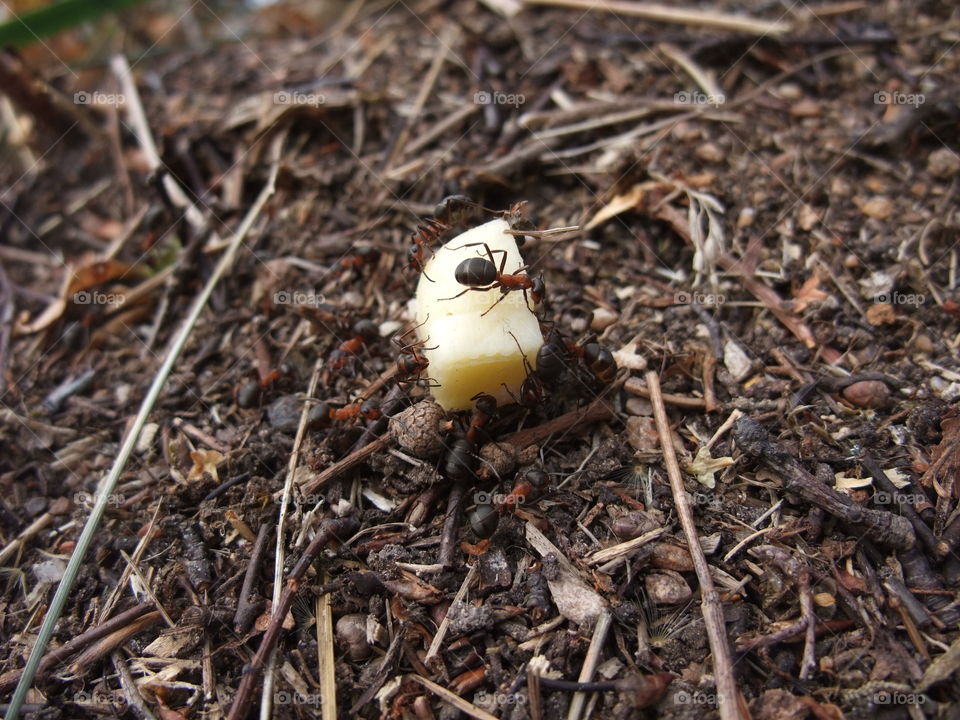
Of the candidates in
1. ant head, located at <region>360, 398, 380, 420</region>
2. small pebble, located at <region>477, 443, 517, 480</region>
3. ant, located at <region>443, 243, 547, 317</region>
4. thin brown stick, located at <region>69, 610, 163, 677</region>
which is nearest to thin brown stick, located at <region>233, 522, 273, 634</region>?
thin brown stick, located at <region>69, 610, 163, 677</region>

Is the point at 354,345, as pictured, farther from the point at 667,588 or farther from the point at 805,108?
the point at 805,108

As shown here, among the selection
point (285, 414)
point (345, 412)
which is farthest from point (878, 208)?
point (285, 414)

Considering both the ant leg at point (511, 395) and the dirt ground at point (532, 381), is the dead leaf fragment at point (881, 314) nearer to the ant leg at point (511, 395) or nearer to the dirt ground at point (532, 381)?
the dirt ground at point (532, 381)

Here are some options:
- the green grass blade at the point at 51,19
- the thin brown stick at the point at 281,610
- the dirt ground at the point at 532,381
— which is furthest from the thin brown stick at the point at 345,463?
the green grass blade at the point at 51,19

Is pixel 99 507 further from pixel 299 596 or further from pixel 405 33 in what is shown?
pixel 405 33

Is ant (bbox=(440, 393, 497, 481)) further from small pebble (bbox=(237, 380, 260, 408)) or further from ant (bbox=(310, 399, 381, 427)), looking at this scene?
small pebble (bbox=(237, 380, 260, 408))

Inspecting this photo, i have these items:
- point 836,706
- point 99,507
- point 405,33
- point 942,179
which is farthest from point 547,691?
point 405,33
